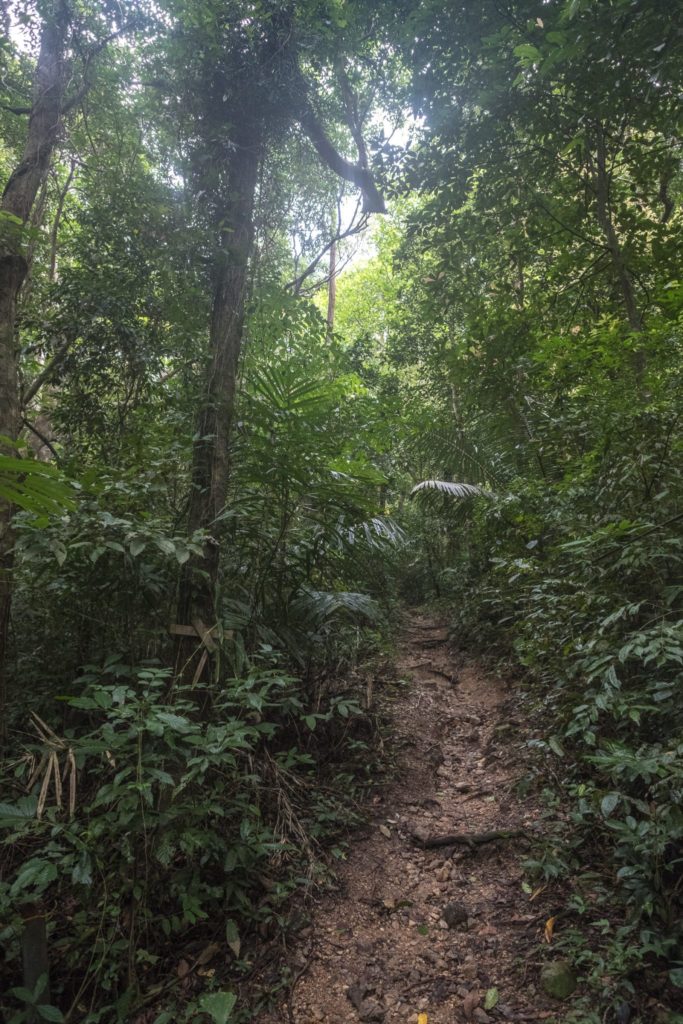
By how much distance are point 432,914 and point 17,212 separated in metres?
5.43

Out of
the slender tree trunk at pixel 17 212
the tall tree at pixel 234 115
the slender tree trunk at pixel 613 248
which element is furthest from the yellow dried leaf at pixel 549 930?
the slender tree trunk at pixel 613 248

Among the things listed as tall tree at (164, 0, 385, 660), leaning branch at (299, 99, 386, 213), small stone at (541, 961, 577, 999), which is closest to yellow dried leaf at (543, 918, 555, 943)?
small stone at (541, 961, 577, 999)

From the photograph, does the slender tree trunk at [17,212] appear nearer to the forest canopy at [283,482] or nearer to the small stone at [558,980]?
the forest canopy at [283,482]

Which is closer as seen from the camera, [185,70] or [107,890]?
[107,890]

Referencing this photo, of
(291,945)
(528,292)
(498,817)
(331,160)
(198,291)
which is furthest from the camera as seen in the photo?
(528,292)

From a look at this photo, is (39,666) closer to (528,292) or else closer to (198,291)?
(198,291)

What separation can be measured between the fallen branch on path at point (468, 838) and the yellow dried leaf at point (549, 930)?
0.60 metres

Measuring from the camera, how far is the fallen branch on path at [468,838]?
3103 mm

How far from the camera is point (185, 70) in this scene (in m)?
4.41

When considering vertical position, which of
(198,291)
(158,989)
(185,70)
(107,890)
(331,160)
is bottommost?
(158,989)

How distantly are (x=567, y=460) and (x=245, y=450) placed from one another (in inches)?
128

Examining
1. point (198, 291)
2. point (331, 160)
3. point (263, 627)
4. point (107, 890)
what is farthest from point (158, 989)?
point (331, 160)

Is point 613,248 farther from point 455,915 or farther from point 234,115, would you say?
point 455,915

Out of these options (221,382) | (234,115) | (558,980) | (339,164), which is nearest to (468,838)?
(558,980)
